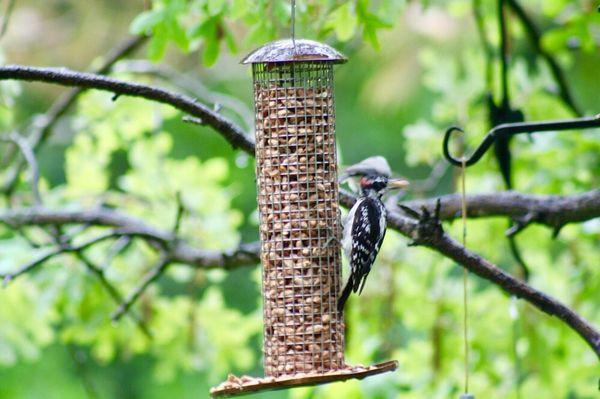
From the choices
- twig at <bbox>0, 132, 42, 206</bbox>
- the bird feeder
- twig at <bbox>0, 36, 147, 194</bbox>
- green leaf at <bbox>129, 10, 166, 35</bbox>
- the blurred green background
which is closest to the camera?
the bird feeder

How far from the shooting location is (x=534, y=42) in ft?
14.4

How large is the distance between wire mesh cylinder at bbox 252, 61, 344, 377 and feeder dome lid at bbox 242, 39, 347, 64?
17 cm

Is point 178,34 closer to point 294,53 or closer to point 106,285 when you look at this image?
point 294,53

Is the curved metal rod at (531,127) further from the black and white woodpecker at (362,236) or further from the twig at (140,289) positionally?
the twig at (140,289)

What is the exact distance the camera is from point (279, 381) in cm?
255

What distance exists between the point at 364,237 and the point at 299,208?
20 cm

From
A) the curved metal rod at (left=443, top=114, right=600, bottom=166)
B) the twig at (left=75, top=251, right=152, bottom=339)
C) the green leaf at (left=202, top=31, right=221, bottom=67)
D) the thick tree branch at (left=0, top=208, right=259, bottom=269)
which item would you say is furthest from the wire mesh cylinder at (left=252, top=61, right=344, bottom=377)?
the twig at (left=75, top=251, right=152, bottom=339)

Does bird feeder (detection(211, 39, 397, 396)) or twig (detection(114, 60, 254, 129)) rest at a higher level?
twig (detection(114, 60, 254, 129))

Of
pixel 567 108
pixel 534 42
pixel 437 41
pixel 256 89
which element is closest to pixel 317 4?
pixel 256 89

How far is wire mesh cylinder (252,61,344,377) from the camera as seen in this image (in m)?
2.94

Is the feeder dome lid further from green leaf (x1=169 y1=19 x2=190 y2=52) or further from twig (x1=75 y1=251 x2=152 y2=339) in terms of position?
twig (x1=75 y1=251 x2=152 y2=339)

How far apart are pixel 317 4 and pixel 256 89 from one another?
53cm

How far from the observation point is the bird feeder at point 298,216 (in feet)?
9.59

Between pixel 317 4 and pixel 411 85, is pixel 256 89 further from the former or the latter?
pixel 411 85
